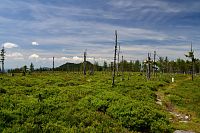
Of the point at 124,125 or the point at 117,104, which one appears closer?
the point at 124,125

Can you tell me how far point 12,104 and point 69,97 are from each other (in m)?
7.23

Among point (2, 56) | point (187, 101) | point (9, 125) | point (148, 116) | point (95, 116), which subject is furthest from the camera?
point (2, 56)

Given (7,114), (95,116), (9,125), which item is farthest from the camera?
(95,116)

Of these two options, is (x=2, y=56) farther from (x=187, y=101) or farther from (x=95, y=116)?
(x=95, y=116)

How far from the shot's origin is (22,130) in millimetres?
15891

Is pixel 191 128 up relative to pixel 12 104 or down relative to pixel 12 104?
down

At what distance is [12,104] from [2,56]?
330 feet

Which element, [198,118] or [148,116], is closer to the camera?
[148,116]

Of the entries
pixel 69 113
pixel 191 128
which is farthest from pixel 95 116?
→ pixel 191 128

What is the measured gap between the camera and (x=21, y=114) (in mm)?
19516

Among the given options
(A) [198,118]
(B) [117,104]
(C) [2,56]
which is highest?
(C) [2,56]

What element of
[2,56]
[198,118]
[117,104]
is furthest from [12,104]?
[2,56]

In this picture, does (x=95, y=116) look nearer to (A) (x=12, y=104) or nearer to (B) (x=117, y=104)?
(B) (x=117, y=104)

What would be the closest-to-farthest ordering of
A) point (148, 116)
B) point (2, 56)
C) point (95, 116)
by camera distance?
point (95, 116) → point (148, 116) → point (2, 56)
